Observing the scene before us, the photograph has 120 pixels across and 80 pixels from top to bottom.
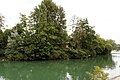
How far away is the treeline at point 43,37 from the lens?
29.6 m

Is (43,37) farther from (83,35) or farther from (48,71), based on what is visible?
(48,71)

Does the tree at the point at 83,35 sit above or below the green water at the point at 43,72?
above

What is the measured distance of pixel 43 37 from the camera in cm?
3005

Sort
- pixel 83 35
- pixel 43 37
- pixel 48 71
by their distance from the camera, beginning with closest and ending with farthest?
pixel 48 71
pixel 43 37
pixel 83 35

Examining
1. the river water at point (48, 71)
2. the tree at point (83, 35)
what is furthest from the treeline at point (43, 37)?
the river water at point (48, 71)

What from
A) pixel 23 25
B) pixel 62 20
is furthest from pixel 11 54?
pixel 62 20

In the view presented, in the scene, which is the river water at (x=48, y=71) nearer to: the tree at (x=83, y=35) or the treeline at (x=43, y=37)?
the treeline at (x=43, y=37)

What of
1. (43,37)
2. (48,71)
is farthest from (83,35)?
(48,71)

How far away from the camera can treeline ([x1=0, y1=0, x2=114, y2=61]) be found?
2964 cm

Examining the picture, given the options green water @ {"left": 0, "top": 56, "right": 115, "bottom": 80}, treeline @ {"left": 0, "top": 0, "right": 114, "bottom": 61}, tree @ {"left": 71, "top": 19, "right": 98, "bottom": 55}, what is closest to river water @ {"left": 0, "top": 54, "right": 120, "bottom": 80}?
green water @ {"left": 0, "top": 56, "right": 115, "bottom": 80}

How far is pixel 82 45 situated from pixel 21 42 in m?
11.3

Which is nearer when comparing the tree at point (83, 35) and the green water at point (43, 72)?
the green water at point (43, 72)

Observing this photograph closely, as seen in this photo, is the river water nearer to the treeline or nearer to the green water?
the green water

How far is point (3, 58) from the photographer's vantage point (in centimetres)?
3073
